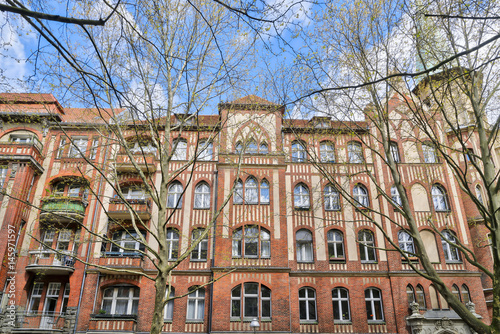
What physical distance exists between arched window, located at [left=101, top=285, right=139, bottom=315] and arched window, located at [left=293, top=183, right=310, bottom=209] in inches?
417

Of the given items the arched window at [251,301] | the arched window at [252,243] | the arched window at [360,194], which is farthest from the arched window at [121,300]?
the arched window at [360,194]

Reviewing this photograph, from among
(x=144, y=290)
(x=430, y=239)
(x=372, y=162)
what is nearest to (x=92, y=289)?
(x=144, y=290)

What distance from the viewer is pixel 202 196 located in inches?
884

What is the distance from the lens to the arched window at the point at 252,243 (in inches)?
797

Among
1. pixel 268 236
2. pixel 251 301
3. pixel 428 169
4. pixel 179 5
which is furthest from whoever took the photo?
pixel 428 169

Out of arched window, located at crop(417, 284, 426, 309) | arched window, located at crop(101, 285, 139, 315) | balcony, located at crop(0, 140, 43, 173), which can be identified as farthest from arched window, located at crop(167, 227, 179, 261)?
arched window, located at crop(417, 284, 426, 309)

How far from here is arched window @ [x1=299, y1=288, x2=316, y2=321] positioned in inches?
781

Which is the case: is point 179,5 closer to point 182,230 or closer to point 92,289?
point 182,230

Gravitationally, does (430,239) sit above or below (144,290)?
above

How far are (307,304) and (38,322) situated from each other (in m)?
14.4

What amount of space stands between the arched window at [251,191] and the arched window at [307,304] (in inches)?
228

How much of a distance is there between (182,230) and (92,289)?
5.76m

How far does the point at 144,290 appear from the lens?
65.7ft

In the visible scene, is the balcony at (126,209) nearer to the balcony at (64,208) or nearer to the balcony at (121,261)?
the balcony at (64,208)
